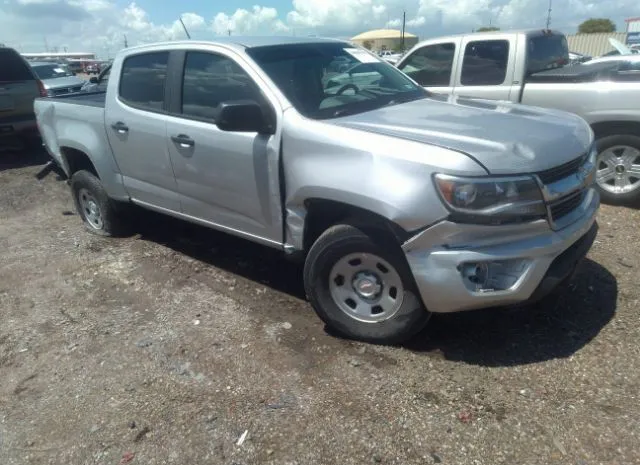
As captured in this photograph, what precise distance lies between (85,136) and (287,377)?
3.24 m

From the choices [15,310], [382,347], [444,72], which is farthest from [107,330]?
[444,72]

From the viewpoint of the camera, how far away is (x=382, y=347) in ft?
10.7

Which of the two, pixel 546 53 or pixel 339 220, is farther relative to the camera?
pixel 546 53

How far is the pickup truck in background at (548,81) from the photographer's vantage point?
5289 millimetres

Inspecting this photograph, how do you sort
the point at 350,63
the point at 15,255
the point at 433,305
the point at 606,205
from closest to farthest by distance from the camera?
the point at 433,305 < the point at 350,63 < the point at 15,255 < the point at 606,205

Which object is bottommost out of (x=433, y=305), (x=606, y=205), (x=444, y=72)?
(x=606, y=205)

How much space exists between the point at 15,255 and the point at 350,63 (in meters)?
3.70

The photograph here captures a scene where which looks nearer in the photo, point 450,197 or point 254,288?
point 450,197

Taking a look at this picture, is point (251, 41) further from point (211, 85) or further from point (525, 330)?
point (525, 330)

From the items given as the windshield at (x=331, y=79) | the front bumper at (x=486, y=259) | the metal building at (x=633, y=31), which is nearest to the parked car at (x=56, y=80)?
the windshield at (x=331, y=79)

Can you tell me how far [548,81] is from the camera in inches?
223

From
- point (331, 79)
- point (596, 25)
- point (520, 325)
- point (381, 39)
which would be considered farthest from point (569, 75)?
point (381, 39)

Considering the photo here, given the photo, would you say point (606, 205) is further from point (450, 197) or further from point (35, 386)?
point (35, 386)

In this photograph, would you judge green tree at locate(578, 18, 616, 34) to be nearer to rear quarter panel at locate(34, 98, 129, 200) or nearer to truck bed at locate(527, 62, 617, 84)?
truck bed at locate(527, 62, 617, 84)
